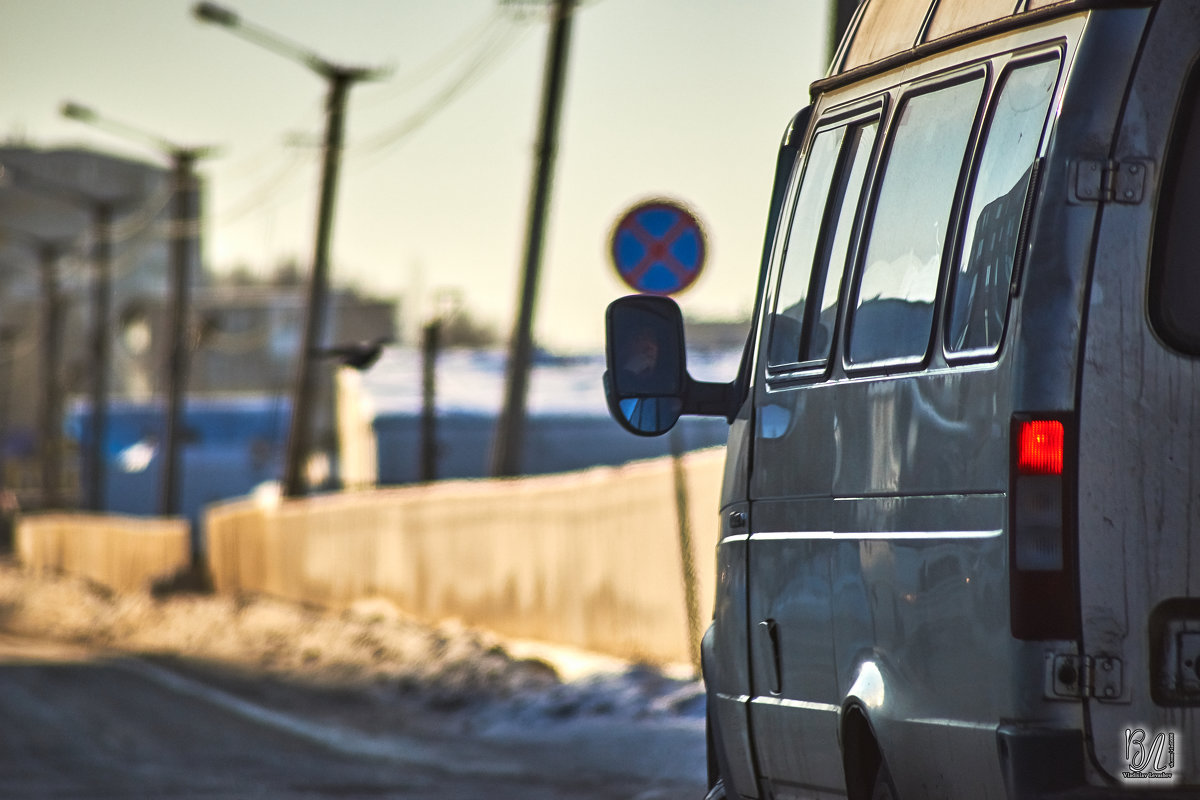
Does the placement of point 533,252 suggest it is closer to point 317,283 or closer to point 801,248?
point 317,283

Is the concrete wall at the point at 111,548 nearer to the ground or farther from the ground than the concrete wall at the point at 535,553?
nearer to the ground

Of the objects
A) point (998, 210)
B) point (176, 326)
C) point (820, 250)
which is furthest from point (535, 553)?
point (176, 326)

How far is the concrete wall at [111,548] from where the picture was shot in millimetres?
36469

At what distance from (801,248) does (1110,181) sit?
143cm

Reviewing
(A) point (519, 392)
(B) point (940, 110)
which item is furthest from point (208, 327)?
(B) point (940, 110)

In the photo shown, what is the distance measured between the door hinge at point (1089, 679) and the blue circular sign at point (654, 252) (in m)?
7.72

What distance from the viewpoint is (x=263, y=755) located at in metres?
13.3

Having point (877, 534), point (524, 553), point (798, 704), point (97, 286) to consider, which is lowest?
point (524, 553)

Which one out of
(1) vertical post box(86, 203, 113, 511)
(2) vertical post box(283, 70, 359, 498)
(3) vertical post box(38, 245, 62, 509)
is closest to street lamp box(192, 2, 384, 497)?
(2) vertical post box(283, 70, 359, 498)

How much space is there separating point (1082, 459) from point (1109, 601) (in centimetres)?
29

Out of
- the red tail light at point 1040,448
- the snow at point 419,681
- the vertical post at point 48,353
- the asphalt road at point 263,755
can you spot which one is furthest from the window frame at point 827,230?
the vertical post at point 48,353

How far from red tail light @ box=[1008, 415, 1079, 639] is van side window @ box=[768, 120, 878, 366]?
1.09 m

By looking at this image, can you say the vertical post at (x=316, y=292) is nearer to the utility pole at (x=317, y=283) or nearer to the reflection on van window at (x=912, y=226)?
the utility pole at (x=317, y=283)

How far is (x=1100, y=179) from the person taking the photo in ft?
14.4
